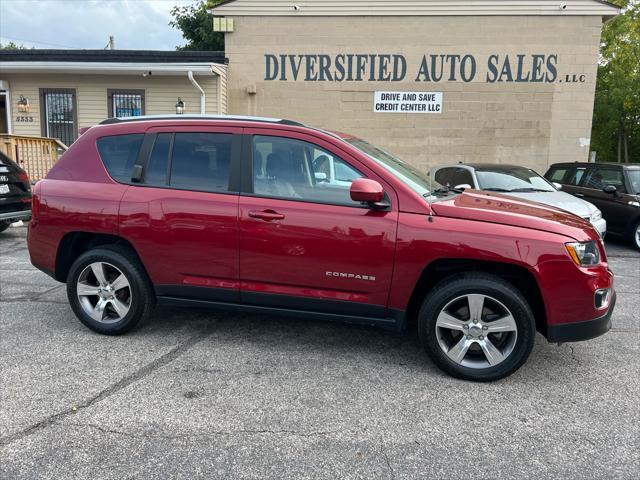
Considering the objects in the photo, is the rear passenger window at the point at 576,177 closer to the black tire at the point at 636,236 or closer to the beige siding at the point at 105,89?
the black tire at the point at 636,236

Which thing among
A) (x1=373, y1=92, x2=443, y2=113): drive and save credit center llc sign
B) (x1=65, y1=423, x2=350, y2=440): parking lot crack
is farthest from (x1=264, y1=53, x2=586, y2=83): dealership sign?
(x1=65, y1=423, x2=350, y2=440): parking lot crack

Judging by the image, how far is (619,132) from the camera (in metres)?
26.9

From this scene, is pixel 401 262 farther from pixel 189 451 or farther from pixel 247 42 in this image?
pixel 247 42

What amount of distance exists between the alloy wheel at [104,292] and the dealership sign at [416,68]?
36.9 feet

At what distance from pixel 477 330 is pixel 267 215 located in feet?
5.63

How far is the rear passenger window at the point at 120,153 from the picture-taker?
427 centimetres

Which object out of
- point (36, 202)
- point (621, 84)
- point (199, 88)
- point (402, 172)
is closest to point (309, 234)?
point (402, 172)

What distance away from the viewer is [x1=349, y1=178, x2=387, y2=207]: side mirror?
3.53m

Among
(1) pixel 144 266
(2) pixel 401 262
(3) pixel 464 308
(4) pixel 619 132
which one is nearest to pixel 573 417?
(3) pixel 464 308

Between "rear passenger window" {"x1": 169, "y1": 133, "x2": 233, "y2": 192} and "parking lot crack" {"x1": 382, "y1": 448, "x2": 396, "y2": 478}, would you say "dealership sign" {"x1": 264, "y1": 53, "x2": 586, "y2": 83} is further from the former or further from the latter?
"parking lot crack" {"x1": 382, "y1": 448, "x2": 396, "y2": 478}

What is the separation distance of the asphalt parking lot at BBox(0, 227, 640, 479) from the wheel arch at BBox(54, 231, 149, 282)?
0.54 metres

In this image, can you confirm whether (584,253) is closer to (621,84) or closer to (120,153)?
(120,153)

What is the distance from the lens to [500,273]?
3645 mm

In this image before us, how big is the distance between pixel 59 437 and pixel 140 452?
516mm
